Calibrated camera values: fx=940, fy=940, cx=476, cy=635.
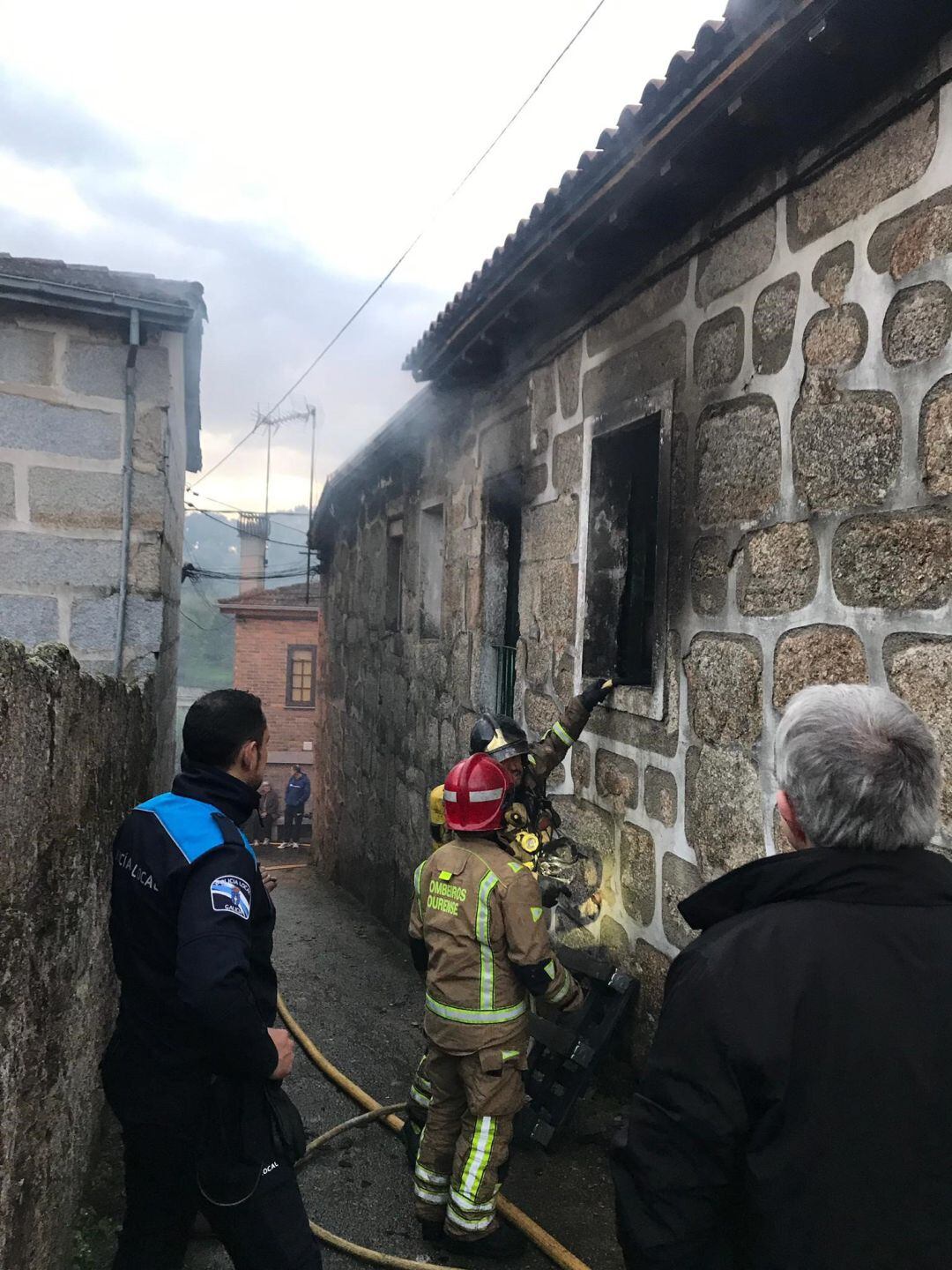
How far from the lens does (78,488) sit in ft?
15.0

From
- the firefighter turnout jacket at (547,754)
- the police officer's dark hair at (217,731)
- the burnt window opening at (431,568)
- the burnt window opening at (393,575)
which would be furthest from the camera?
the burnt window opening at (393,575)

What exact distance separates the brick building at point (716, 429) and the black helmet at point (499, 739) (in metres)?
0.33

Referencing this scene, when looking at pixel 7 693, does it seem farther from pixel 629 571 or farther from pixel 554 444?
pixel 554 444

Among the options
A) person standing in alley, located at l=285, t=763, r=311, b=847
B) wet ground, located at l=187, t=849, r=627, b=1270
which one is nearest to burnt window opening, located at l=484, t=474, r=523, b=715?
wet ground, located at l=187, t=849, r=627, b=1270

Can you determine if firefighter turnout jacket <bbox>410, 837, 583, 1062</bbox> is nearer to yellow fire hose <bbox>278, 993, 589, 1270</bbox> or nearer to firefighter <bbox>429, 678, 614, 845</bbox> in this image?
yellow fire hose <bbox>278, 993, 589, 1270</bbox>

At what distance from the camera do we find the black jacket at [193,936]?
2096mm

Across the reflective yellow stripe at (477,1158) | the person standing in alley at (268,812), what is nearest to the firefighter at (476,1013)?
the reflective yellow stripe at (477,1158)

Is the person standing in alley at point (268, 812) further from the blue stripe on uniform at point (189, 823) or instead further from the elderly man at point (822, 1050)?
the elderly man at point (822, 1050)

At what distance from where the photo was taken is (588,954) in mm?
4188

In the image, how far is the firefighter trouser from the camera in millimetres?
3066

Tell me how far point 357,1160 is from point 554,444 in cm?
332

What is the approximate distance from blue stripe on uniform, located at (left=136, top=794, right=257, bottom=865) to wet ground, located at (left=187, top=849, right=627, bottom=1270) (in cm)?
159

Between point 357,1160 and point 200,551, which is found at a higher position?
point 200,551

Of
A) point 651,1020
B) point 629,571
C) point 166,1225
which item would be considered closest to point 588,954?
point 651,1020
